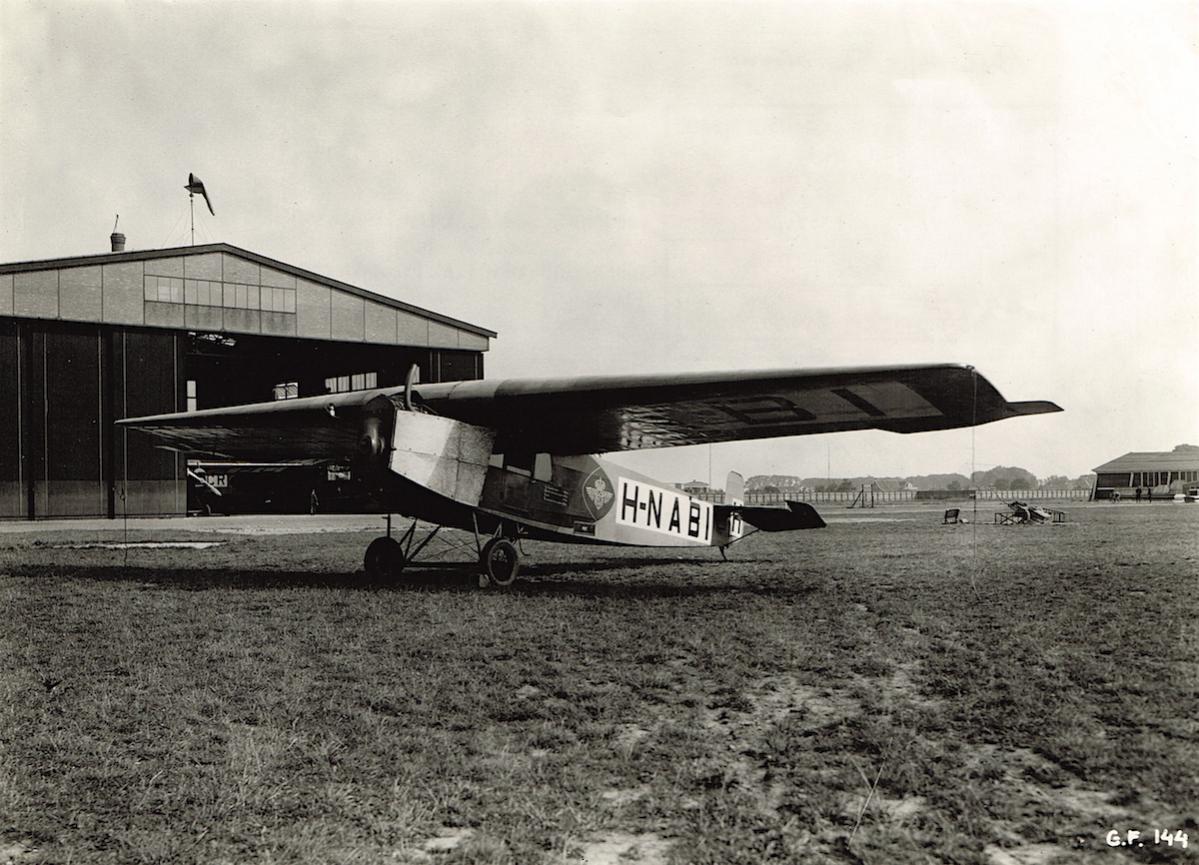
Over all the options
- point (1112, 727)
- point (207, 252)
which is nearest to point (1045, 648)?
point (1112, 727)

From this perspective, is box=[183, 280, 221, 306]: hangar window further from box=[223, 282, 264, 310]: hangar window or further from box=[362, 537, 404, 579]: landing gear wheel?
box=[362, 537, 404, 579]: landing gear wheel

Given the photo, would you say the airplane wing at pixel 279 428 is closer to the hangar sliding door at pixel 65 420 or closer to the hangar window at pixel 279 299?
the hangar sliding door at pixel 65 420

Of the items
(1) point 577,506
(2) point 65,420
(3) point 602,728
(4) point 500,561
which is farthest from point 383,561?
(2) point 65,420

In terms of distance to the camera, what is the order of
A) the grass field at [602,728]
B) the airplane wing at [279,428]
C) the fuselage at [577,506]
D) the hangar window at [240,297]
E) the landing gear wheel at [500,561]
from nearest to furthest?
the grass field at [602,728], the airplane wing at [279,428], the landing gear wheel at [500,561], the fuselage at [577,506], the hangar window at [240,297]

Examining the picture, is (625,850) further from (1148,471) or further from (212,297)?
(1148,471)

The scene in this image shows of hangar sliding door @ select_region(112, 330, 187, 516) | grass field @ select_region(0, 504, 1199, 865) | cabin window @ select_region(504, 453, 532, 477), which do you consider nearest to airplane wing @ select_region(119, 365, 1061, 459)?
cabin window @ select_region(504, 453, 532, 477)

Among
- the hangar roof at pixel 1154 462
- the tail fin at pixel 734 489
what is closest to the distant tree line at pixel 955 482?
the hangar roof at pixel 1154 462

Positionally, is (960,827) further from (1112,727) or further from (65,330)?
(65,330)
